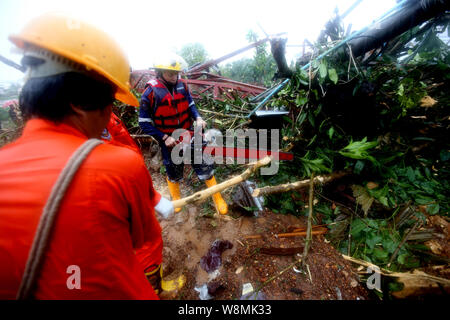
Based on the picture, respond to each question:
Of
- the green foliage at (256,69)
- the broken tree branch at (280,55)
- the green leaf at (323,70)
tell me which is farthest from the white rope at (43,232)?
the green foliage at (256,69)

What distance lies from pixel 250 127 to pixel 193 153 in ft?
3.66

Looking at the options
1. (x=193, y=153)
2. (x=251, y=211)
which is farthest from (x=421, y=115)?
(x=193, y=153)

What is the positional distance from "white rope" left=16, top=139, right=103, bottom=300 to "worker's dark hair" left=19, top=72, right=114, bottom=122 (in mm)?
340

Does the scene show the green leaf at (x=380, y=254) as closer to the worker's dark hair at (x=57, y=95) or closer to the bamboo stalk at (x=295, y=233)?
the bamboo stalk at (x=295, y=233)

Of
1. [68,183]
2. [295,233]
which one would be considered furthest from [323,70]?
[68,183]

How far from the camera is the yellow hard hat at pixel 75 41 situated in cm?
84

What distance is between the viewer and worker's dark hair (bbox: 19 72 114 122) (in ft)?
2.68

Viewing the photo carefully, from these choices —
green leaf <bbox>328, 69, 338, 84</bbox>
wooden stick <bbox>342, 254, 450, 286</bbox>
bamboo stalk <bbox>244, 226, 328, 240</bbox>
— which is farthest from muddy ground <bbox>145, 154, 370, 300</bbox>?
green leaf <bbox>328, 69, 338, 84</bbox>

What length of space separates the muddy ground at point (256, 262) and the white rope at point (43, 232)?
1632 mm

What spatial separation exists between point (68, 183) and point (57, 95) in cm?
43

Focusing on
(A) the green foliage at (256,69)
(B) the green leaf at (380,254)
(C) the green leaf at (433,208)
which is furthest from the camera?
(A) the green foliage at (256,69)

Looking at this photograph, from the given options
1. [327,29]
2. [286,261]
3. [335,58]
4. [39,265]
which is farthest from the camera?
[327,29]
